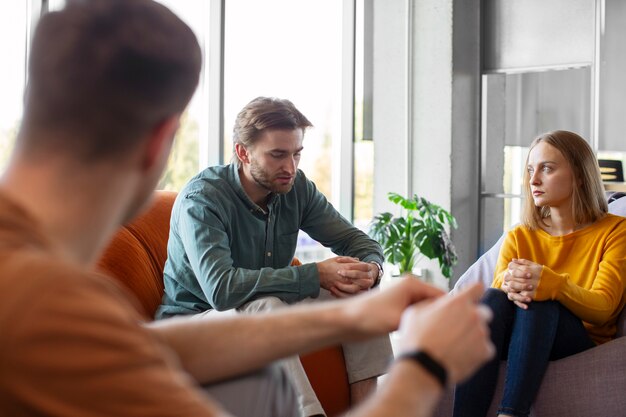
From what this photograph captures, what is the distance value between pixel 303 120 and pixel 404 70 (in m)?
3.01

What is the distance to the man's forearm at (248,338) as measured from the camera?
3.59 ft

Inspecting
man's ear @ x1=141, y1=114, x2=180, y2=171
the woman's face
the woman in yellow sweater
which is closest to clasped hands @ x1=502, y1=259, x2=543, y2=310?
the woman in yellow sweater

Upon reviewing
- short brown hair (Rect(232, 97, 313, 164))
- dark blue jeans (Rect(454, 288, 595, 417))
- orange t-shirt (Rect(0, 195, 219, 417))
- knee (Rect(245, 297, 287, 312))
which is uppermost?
short brown hair (Rect(232, 97, 313, 164))

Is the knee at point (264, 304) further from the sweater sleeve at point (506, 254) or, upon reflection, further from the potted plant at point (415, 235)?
the potted plant at point (415, 235)

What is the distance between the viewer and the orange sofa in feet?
9.46

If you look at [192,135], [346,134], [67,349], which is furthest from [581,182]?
[346,134]

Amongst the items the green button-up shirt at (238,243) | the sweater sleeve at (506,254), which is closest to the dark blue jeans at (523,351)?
the sweater sleeve at (506,254)

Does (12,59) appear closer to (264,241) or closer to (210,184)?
(210,184)

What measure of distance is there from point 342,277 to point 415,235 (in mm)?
2838

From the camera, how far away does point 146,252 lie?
3.12 metres

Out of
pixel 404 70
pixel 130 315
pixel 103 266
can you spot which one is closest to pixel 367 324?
pixel 130 315

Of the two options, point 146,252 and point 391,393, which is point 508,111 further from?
point 391,393

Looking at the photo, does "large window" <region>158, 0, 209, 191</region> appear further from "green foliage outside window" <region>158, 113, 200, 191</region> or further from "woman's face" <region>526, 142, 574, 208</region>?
"woman's face" <region>526, 142, 574, 208</region>

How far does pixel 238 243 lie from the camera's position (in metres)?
3.15
